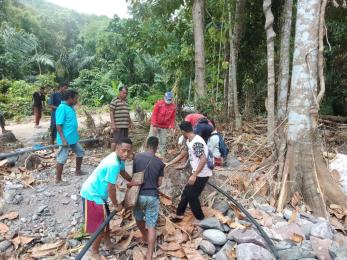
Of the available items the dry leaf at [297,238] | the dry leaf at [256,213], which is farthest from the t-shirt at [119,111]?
the dry leaf at [297,238]

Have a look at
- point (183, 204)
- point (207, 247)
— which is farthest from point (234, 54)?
point (207, 247)

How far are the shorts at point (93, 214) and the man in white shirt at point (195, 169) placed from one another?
1208mm

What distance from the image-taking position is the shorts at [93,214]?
4270mm

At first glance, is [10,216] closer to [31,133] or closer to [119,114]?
[119,114]

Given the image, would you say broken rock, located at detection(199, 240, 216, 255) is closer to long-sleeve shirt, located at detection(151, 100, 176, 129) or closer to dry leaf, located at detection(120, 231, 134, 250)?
dry leaf, located at detection(120, 231, 134, 250)

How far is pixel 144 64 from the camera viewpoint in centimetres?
2389

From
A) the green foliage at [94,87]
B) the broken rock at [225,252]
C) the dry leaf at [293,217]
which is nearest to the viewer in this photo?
the broken rock at [225,252]

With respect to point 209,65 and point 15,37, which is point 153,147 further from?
point 15,37

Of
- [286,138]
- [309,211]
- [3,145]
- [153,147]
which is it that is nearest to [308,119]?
[286,138]

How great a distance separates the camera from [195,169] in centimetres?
493

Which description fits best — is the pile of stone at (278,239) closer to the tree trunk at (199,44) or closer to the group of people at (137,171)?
the group of people at (137,171)

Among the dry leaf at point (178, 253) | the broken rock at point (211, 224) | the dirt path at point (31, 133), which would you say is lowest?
the dry leaf at point (178, 253)

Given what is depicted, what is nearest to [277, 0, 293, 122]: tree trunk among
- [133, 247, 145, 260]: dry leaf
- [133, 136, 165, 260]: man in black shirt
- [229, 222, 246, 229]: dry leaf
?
[229, 222, 246, 229]: dry leaf

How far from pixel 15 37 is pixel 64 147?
19.2 metres
